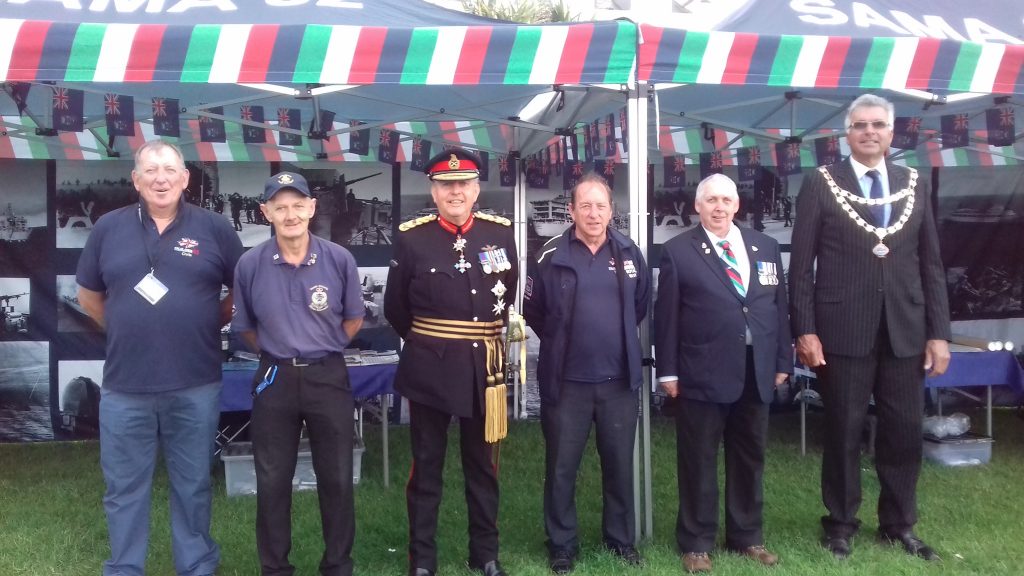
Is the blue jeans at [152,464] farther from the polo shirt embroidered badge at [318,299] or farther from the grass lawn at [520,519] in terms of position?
the polo shirt embroidered badge at [318,299]

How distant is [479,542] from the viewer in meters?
3.26

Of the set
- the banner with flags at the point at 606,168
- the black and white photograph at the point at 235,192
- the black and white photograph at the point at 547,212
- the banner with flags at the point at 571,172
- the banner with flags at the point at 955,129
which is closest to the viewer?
the banner with flags at the point at 955,129

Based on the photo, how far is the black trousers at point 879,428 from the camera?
11.0 ft

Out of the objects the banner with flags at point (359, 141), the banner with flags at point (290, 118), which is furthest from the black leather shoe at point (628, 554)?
the banner with flags at point (359, 141)

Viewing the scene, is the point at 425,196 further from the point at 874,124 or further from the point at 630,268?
the point at 874,124

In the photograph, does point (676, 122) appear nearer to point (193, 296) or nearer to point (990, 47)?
point (990, 47)

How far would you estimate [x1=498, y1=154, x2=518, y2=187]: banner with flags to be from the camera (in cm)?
587

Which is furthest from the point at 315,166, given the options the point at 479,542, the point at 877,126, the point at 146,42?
the point at 877,126

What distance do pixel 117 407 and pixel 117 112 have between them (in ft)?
7.48

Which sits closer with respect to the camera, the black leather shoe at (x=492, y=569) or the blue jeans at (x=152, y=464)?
the blue jeans at (x=152, y=464)

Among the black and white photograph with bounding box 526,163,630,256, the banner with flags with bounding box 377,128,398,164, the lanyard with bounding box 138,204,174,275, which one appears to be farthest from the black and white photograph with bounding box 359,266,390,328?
the lanyard with bounding box 138,204,174,275

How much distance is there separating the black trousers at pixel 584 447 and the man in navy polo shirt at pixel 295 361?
0.78 metres

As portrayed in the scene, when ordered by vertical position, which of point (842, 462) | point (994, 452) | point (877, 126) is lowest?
point (994, 452)

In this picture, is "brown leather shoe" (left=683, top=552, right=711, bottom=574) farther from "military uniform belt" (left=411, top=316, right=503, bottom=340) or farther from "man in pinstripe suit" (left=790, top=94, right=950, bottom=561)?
"military uniform belt" (left=411, top=316, right=503, bottom=340)
